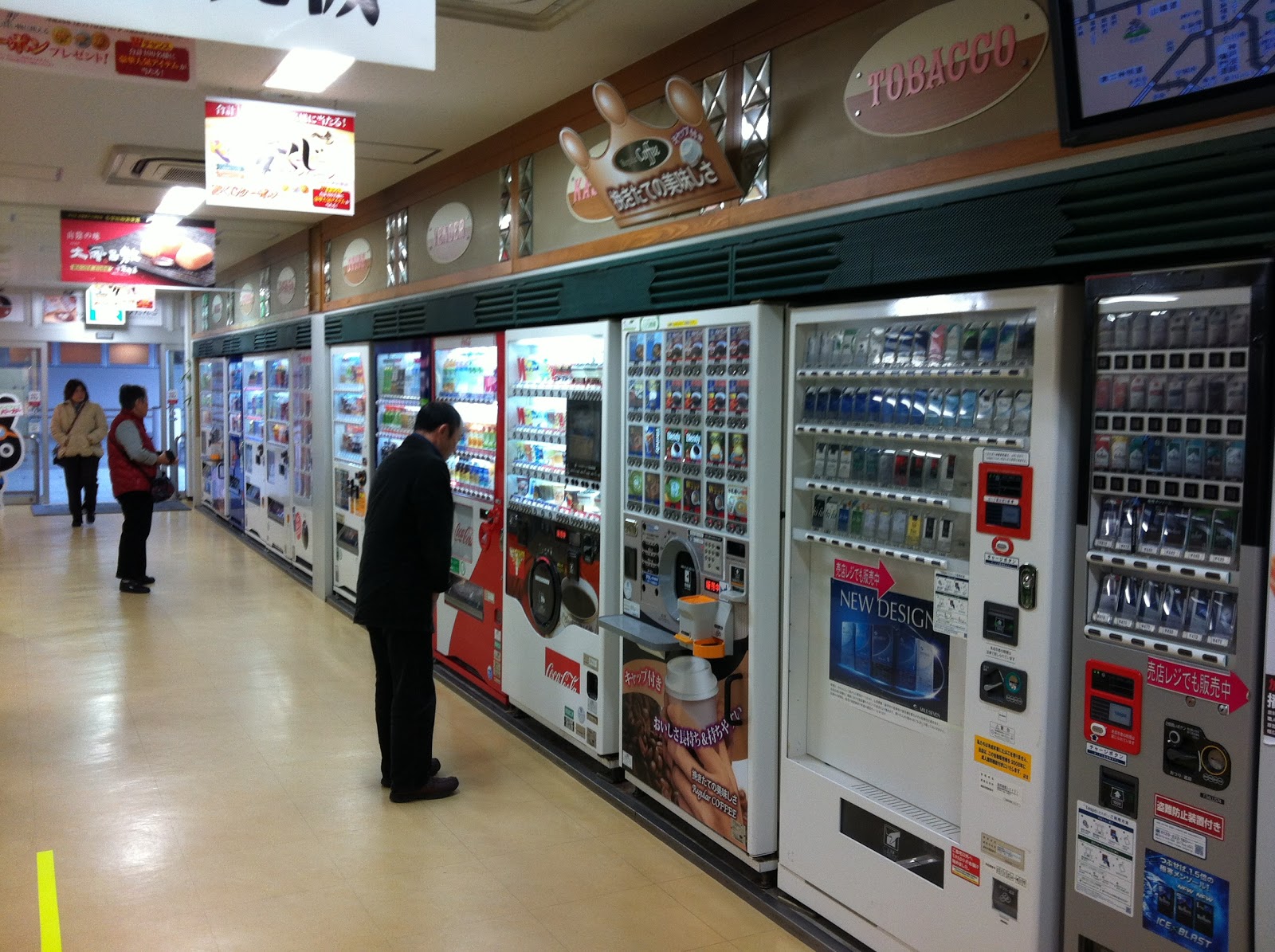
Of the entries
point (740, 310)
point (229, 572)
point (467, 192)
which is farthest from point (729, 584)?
point (229, 572)

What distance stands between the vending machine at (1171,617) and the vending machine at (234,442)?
11.0m

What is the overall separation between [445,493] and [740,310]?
153cm

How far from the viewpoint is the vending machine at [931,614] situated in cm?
274

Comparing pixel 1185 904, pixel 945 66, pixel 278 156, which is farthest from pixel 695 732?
pixel 278 156

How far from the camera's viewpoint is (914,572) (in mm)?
3301

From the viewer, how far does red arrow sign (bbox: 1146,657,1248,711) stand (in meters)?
2.31

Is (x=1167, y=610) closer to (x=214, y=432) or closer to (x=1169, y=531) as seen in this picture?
(x=1169, y=531)

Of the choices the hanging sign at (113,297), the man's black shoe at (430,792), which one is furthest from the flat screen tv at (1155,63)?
the hanging sign at (113,297)

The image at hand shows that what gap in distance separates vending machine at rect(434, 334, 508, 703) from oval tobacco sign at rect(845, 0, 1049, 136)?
281 centimetres

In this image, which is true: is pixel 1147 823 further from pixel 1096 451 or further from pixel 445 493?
pixel 445 493

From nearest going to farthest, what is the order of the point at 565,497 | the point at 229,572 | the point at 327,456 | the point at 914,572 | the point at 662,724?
the point at 914,572 → the point at 662,724 → the point at 565,497 → the point at 327,456 → the point at 229,572

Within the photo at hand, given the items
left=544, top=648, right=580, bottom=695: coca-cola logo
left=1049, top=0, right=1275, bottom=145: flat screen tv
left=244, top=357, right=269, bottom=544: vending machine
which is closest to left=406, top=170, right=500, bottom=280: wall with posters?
left=544, top=648, right=580, bottom=695: coca-cola logo

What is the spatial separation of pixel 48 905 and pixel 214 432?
1103 centimetres

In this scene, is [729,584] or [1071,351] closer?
[1071,351]
